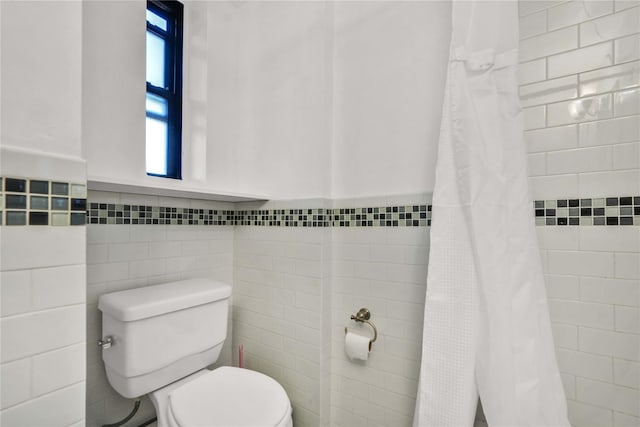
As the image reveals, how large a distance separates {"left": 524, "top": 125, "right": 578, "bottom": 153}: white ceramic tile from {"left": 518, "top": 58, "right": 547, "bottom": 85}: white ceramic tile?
0.18m

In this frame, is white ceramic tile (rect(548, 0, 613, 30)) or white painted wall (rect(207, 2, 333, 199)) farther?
white painted wall (rect(207, 2, 333, 199))

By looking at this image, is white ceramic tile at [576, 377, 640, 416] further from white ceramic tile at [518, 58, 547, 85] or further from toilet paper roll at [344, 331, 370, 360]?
white ceramic tile at [518, 58, 547, 85]

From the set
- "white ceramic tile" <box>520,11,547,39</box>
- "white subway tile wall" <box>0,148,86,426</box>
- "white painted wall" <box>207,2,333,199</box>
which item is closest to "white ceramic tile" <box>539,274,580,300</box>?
"white ceramic tile" <box>520,11,547,39</box>

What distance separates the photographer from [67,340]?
2.36 ft

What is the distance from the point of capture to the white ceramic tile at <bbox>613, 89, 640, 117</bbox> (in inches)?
35.8

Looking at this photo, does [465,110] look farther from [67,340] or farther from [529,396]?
[67,340]

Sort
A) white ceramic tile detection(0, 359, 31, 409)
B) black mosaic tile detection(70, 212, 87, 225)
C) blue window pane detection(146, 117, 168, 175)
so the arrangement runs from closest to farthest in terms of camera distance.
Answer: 1. white ceramic tile detection(0, 359, 31, 409)
2. black mosaic tile detection(70, 212, 87, 225)
3. blue window pane detection(146, 117, 168, 175)

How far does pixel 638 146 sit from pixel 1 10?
1610mm

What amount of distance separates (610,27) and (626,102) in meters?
0.24

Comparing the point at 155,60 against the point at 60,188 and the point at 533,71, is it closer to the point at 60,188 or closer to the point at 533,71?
the point at 60,188

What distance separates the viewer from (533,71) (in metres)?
1.05

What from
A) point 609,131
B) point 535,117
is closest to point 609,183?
point 609,131

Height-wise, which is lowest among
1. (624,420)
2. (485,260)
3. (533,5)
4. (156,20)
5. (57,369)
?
(624,420)

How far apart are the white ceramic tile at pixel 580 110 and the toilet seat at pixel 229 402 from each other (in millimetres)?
1376
